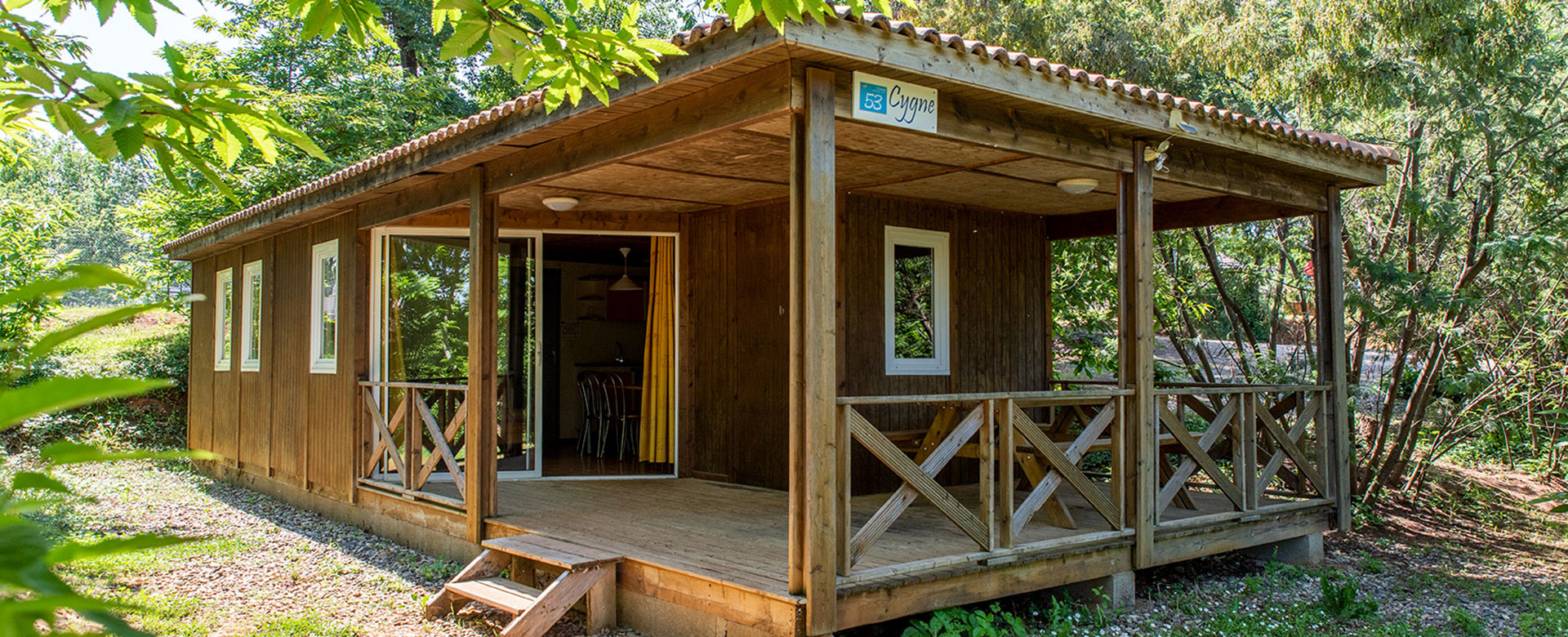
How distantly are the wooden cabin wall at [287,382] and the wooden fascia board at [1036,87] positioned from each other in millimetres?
4883

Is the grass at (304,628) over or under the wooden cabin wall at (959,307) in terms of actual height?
under

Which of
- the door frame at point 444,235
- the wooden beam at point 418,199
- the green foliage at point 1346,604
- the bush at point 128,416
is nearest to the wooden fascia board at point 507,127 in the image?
the wooden beam at point 418,199

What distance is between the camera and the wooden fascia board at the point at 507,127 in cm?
404

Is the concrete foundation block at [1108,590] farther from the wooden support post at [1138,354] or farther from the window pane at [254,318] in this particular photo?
the window pane at [254,318]

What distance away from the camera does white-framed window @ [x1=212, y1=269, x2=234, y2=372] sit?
1067 cm

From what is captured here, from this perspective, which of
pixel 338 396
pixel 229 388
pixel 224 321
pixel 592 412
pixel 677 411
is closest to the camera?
pixel 338 396

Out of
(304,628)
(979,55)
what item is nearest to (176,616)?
(304,628)

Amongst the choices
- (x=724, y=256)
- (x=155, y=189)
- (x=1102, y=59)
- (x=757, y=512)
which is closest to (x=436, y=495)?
(x=757, y=512)

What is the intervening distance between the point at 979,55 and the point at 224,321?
9.18m

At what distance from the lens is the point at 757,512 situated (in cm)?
641

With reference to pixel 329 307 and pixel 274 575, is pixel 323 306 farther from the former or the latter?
pixel 274 575

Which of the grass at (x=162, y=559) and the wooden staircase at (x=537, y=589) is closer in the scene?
the wooden staircase at (x=537, y=589)

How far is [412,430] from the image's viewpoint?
274 inches

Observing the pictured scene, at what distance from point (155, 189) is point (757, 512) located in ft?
48.4
